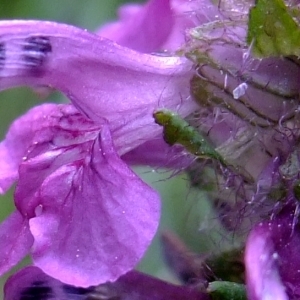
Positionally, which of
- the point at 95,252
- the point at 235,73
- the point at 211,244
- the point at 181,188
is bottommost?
the point at 181,188

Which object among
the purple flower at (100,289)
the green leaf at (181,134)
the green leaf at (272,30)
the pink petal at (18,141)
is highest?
the green leaf at (272,30)

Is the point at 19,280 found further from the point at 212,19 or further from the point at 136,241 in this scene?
the point at 212,19

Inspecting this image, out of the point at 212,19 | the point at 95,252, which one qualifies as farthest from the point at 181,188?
the point at 95,252

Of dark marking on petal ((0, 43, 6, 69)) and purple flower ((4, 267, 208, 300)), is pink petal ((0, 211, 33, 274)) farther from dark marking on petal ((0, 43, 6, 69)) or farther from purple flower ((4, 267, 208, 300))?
dark marking on petal ((0, 43, 6, 69))

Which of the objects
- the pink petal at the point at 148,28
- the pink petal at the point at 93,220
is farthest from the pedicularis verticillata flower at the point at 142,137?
the pink petal at the point at 148,28

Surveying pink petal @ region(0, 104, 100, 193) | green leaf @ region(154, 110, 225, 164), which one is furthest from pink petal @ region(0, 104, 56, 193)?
green leaf @ region(154, 110, 225, 164)

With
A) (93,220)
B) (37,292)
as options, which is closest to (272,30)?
(93,220)

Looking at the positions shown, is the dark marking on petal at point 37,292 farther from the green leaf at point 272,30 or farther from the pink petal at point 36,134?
the green leaf at point 272,30
